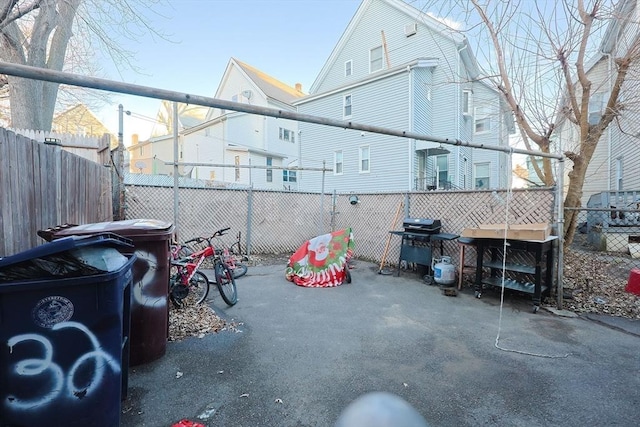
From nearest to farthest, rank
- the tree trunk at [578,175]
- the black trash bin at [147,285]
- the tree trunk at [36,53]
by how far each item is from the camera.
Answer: the black trash bin at [147,285]
the tree trunk at [578,175]
the tree trunk at [36,53]

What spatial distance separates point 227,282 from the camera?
465 centimetres

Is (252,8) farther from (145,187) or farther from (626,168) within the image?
(626,168)

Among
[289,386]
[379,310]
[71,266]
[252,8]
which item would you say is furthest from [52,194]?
[252,8]

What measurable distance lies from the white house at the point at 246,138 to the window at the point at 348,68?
406 centimetres

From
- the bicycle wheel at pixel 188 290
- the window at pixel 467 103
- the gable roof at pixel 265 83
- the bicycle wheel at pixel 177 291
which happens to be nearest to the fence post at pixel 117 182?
the bicycle wheel at pixel 188 290

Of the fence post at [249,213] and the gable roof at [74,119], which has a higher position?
the gable roof at [74,119]

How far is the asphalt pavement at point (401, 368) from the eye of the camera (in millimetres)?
2207

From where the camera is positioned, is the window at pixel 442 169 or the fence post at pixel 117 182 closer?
the fence post at pixel 117 182

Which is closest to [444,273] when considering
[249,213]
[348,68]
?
[249,213]

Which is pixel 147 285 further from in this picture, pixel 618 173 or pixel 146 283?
pixel 618 173

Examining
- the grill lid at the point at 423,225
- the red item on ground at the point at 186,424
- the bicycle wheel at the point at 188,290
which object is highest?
the grill lid at the point at 423,225

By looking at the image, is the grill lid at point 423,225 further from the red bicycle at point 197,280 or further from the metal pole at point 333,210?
the red bicycle at point 197,280

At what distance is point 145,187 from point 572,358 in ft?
24.7

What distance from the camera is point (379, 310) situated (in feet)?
14.5
